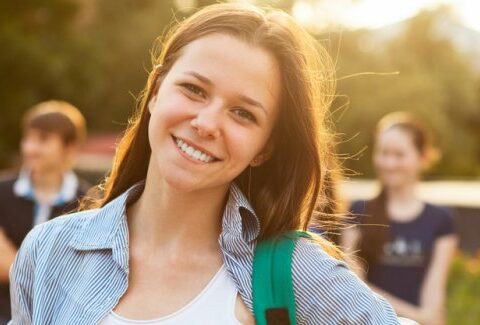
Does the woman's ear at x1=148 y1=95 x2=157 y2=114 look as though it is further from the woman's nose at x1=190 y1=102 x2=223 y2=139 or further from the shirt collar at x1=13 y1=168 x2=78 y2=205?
the shirt collar at x1=13 y1=168 x2=78 y2=205

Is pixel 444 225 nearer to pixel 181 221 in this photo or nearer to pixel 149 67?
pixel 181 221

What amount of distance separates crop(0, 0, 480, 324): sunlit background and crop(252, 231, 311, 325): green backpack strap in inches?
428

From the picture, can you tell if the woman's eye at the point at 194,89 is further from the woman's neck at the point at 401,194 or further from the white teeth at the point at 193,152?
the woman's neck at the point at 401,194

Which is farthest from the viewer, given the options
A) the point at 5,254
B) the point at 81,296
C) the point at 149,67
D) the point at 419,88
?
the point at 419,88

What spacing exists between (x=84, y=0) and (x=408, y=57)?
1775 centimetres

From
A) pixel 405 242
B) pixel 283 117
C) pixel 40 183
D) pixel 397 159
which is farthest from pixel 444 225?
pixel 283 117

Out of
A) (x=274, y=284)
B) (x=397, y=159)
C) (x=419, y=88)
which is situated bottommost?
(x=419, y=88)

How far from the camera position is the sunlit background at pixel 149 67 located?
91.0 feet

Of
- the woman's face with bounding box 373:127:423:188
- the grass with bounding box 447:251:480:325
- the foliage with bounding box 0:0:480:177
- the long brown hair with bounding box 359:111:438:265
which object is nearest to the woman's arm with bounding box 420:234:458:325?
the long brown hair with bounding box 359:111:438:265

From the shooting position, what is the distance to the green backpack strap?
2002 millimetres

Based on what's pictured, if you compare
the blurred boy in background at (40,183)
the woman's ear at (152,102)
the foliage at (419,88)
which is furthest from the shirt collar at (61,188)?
the foliage at (419,88)

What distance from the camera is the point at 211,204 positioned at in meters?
2.26

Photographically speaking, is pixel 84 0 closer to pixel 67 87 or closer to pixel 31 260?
pixel 67 87

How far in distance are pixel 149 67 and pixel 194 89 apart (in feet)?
79.1
